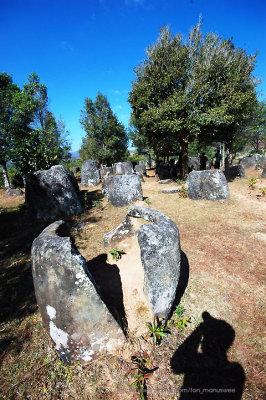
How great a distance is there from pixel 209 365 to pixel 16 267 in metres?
5.23

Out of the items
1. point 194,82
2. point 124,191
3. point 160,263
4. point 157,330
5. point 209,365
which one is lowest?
point 209,365

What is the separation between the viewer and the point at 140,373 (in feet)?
8.20

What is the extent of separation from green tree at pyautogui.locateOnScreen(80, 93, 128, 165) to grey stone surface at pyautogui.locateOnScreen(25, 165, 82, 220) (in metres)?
19.9

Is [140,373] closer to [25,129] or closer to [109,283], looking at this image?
[109,283]

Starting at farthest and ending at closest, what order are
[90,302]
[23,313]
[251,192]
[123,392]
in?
[251,192], [23,313], [90,302], [123,392]

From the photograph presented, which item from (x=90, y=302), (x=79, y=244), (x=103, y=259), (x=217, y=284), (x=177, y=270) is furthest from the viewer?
(x=79, y=244)

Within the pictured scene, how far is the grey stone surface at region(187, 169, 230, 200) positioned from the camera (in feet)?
29.4

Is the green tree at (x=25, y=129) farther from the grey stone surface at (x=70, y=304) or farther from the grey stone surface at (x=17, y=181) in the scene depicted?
the grey stone surface at (x=70, y=304)

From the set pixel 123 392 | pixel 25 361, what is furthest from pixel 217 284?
pixel 25 361

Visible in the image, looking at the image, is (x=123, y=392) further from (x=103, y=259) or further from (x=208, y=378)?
(x=103, y=259)

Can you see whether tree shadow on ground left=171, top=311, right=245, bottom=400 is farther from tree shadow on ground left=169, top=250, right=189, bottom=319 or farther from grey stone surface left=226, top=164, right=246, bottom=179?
grey stone surface left=226, top=164, right=246, bottom=179

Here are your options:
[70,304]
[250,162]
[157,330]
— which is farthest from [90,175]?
[250,162]

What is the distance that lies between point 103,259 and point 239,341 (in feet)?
11.2

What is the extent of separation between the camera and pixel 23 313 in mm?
3596
